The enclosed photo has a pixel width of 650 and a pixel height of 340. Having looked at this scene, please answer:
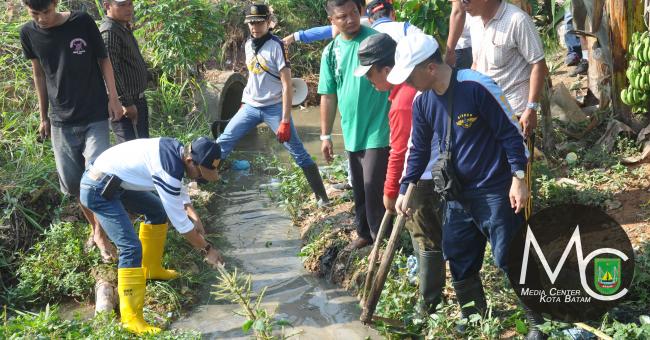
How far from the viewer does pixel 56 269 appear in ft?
19.1

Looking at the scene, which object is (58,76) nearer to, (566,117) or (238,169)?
(238,169)

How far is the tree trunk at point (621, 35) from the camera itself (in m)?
6.48

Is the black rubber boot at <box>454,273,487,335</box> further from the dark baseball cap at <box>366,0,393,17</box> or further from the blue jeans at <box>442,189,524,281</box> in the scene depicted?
the dark baseball cap at <box>366,0,393,17</box>

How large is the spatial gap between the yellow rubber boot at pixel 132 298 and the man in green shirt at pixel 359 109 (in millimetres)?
1697

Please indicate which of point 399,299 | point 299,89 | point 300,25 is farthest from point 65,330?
point 300,25

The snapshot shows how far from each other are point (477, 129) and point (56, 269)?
146 inches

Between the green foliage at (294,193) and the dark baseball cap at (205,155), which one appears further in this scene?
the green foliage at (294,193)

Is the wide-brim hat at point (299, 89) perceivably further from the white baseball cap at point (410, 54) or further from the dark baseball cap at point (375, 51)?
the white baseball cap at point (410, 54)

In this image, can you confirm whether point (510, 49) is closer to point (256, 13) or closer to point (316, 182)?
point (316, 182)

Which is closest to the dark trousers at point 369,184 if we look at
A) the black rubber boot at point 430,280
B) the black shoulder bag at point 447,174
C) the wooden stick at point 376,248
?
the wooden stick at point 376,248

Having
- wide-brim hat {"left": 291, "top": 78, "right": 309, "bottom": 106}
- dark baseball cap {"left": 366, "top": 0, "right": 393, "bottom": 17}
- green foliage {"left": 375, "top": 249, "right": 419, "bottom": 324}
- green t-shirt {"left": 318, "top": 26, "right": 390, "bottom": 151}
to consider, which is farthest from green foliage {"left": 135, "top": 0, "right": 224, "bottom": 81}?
green foliage {"left": 375, "top": 249, "right": 419, "bottom": 324}

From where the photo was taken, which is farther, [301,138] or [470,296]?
[301,138]

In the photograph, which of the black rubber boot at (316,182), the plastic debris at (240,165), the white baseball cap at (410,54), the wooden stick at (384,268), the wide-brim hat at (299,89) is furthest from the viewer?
the plastic debris at (240,165)

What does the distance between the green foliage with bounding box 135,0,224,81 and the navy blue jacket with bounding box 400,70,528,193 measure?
535 centimetres
